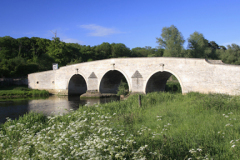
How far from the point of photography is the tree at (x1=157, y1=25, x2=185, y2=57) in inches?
1337

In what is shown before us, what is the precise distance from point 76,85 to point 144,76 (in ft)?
37.3

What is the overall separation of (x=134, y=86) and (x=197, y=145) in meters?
15.3

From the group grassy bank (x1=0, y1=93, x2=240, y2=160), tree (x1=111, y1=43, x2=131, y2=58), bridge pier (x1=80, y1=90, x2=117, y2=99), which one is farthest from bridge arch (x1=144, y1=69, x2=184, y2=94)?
tree (x1=111, y1=43, x2=131, y2=58)

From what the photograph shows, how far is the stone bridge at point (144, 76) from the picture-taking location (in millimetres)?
14347

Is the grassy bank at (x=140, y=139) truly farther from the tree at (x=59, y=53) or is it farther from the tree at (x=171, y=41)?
the tree at (x=59, y=53)

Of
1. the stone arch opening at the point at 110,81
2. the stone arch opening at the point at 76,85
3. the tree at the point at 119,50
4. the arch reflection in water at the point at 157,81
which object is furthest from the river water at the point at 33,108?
the tree at the point at 119,50

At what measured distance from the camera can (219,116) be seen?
20.1ft

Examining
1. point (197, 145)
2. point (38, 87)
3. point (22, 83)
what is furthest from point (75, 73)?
point (197, 145)

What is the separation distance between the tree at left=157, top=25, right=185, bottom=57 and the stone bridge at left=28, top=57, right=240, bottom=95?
44.3ft

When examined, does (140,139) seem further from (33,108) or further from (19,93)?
(19,93)

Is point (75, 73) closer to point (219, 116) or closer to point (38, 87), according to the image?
point (38, 87)

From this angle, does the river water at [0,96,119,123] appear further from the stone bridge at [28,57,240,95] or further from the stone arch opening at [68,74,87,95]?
the stone arch opening at [68,74,87,95]

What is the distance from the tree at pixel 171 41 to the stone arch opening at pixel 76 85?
15340 millimetres

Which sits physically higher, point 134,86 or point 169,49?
point 169,49
